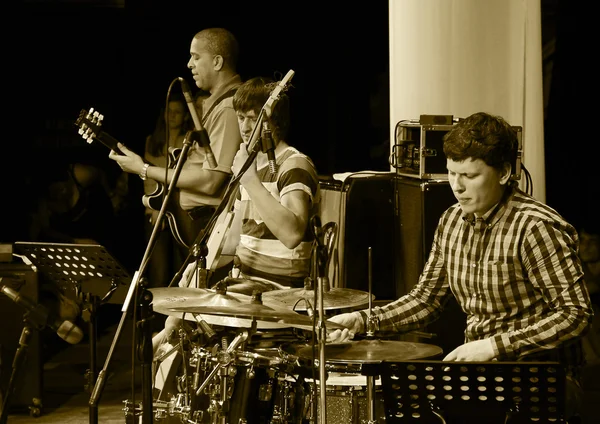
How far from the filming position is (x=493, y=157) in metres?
3.66

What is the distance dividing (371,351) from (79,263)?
1.17 meters

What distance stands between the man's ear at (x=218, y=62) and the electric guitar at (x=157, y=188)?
1.74ft

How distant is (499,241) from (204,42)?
243 cm

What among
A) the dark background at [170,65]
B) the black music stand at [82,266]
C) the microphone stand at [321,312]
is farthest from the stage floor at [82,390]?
the microphone stand at [321,312]

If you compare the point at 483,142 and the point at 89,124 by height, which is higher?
the point at 89,124

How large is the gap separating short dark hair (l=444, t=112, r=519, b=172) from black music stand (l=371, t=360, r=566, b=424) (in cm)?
78

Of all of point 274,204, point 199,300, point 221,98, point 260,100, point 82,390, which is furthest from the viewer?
point 82,390

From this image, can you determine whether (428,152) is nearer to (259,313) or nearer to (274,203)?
(274,203)

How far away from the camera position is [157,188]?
5.56 m

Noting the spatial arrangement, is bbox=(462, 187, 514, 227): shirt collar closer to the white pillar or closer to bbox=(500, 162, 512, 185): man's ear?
bbox=(500, 162, 512, 185): man's ear

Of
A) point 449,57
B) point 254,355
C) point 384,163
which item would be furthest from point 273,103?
point 384,163

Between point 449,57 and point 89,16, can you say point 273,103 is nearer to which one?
point 449,57

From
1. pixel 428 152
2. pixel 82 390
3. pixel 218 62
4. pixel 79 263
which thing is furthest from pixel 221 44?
pixel 82 390

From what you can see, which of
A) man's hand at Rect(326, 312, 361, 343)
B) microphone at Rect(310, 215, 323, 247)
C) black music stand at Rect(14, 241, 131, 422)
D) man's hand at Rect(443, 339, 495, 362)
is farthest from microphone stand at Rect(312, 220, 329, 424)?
black music stand at Rect(14, 241, 131, 422)
